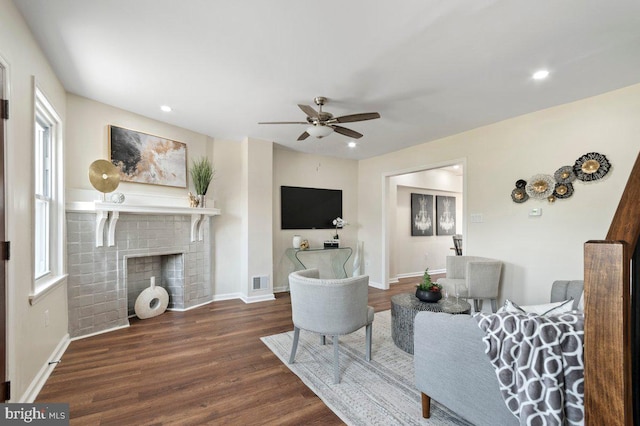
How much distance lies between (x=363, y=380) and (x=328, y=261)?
11.6 ft

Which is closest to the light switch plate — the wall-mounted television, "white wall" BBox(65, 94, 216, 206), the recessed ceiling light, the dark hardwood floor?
the recessed ceiling light

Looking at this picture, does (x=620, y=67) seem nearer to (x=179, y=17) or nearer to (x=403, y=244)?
(x=179, y=17)

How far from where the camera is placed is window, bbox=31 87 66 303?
2.66m

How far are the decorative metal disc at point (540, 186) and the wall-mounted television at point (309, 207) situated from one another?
3362 mm

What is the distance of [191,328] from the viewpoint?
3461mm

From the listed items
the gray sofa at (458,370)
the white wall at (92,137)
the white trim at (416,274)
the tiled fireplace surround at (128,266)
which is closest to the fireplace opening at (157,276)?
the tiled fireplace surround at (128,266)

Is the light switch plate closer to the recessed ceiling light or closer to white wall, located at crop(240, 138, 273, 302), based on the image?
the recessed ceiling light

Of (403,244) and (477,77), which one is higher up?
(477,77)

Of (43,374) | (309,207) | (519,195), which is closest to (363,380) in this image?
(43,374)

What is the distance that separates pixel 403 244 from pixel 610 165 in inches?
164

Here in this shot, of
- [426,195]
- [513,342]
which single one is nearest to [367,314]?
[513,342]

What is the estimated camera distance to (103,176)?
317 cm

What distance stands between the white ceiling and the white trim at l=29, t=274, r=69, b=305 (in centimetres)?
195

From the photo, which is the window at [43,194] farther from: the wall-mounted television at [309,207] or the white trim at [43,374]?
the wall-mounted television at [309,207]
